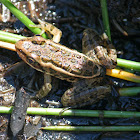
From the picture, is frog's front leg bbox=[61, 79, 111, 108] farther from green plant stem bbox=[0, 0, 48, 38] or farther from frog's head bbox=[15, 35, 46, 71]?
green plant stem bbox=[0, 0, 48, 38]

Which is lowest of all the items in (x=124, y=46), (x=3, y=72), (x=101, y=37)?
(x=3, y=72)

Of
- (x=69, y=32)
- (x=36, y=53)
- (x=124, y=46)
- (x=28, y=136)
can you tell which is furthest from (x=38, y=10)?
(x=28, y=136)

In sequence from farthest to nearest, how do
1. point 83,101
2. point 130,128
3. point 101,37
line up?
point 101,37 → point 83,101 → point 130,128

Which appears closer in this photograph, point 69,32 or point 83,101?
point 83,101

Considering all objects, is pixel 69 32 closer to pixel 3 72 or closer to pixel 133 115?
pixel 3 72

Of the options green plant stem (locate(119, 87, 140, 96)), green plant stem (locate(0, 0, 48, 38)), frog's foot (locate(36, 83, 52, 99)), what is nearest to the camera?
green plant stem (locate(0, 0, 48, 38))

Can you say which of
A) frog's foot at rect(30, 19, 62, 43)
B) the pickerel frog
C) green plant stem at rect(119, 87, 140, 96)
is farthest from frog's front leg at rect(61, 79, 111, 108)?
frog's foot at rect(30, 19, 62, 43)

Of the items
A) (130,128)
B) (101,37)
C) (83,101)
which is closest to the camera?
(130,128)
